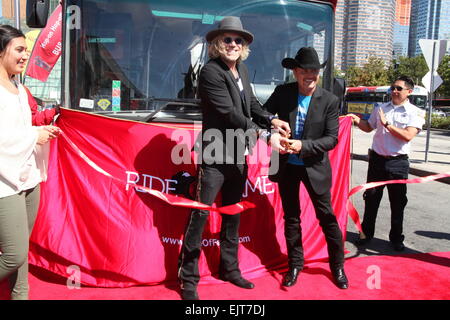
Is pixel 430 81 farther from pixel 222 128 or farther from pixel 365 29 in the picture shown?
pixel 365 29

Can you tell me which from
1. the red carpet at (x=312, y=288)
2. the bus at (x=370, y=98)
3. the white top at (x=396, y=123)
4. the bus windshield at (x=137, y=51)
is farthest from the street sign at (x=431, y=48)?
the bus at (x=370, y=98)

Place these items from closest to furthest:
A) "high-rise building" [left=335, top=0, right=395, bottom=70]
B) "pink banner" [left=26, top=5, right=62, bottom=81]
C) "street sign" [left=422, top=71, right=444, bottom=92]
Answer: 1. "pink banner" [left=26, top=5, right=62, bottom=81]
2. "street sign" [left=422, top=71, right=444, bottom=92]
3. "high-rise building" [left=335, top=0, right=395, bottom=70]

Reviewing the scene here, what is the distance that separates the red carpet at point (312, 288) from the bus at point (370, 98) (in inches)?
1185

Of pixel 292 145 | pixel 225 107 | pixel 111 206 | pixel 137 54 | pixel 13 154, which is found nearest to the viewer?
pixel 13 154

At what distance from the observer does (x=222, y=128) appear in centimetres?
323

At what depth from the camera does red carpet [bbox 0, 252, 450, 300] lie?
3432 mm

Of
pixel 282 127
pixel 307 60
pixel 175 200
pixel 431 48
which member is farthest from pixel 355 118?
pixel 431 48

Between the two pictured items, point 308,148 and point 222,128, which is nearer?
point 222,128

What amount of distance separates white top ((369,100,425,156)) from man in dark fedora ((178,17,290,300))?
76.1 inches

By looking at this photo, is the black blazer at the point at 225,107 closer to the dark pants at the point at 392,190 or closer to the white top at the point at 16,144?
the white top at the point at 16,144

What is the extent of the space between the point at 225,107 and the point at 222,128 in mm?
191

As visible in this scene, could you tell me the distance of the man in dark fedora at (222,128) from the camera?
3145 mm

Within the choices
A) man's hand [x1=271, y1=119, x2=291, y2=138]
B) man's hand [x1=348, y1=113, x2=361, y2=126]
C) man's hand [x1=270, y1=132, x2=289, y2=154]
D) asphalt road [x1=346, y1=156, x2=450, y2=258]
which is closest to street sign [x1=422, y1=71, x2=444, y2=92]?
asphalt road [x1=346, y1=156, x2=450, y2=258]

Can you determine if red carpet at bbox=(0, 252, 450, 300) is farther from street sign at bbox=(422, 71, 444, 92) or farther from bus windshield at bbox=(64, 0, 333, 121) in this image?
street sign at bbox=(422, 71, 444, 92)
